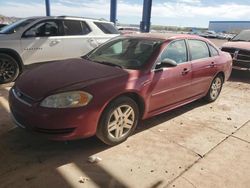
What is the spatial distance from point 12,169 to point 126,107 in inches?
62.5

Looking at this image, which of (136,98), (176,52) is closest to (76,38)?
(176,52)

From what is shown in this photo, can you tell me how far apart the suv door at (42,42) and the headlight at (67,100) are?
159 inches

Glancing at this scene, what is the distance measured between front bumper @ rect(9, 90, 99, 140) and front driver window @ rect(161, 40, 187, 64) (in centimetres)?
164

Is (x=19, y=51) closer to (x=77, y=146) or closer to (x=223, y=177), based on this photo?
(x=77, y=146)

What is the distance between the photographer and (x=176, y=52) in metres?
4.56

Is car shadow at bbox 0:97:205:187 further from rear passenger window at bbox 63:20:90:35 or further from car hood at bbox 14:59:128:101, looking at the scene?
rear passenger window at bbox 63:20:90:35

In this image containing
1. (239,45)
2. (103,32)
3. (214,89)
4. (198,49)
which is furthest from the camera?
(239,45)

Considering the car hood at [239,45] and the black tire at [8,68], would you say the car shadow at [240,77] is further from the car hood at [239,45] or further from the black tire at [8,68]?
the black tire at [8,68]

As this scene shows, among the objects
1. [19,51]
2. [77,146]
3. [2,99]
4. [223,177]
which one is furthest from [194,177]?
[19,51]

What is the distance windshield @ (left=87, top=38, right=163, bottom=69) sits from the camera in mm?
4093

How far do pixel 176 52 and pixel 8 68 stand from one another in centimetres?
423

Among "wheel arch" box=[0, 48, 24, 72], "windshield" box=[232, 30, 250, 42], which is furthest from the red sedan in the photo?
"windshield" box=[232, 30, 250, 42]

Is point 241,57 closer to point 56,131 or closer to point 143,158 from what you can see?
point 143,158

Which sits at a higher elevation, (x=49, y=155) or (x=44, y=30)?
(x=44, y=30)
